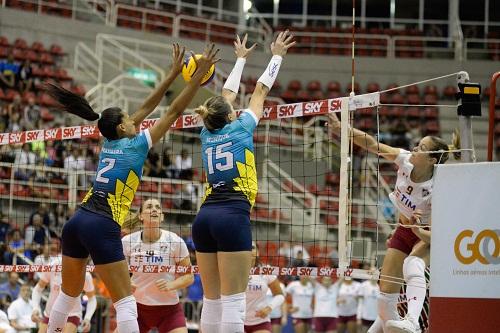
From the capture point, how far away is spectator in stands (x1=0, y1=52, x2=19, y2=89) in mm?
23047

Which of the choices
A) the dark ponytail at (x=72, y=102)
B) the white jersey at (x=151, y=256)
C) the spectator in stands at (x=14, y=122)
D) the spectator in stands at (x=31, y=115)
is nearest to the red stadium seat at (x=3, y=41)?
the spectator in stands at (x=31, y=115)

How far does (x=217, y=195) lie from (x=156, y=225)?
2.78 meters

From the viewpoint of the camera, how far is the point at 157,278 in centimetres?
972

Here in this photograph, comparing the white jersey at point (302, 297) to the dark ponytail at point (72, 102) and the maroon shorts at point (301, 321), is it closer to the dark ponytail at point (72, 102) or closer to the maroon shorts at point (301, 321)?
the maroon shorts at point (301, 321)

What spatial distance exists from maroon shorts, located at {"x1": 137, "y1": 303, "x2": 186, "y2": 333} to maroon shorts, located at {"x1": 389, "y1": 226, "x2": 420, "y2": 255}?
238 centimetres

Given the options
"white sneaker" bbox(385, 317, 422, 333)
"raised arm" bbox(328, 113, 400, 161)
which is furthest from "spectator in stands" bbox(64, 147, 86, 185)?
"white sneaker" bbox(385, 317, 422, 333)

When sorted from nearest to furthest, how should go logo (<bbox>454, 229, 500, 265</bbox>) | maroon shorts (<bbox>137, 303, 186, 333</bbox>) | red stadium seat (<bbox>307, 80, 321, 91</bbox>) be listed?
go logo (<bbox>454, 229, 500, 265</bbox>)
maroon shorts (<bbox>137, 303, 186, 333</bbox>)
red stadium seat (<bbox>307, 80, 321, 91</bbox>)

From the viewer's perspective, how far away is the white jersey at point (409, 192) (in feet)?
27.8

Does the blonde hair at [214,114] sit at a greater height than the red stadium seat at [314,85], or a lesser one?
lesser

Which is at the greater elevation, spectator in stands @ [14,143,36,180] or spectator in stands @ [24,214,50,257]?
spectator in stands @ [14,143,36,180]

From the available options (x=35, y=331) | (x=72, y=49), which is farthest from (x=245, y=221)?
(x=72, y=49)

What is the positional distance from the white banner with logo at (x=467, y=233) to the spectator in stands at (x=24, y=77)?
1821cm

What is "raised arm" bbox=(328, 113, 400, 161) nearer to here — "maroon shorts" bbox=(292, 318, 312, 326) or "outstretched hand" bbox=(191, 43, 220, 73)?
"outstretched hand" bbox=(191, 43, 220, 73)

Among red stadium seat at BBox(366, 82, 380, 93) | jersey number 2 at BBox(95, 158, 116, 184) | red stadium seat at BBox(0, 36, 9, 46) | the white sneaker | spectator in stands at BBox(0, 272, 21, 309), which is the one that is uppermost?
red stadium seat at BBox(0, 36, 9, 46)
